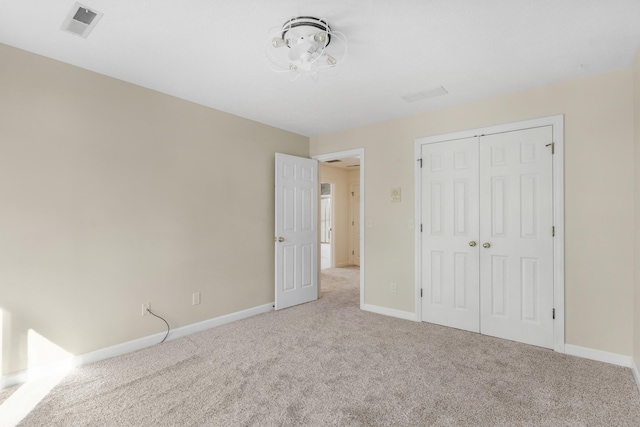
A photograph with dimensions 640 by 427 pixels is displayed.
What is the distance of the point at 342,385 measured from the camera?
2303 millimetres

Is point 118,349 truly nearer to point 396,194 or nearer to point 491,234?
point 396,194

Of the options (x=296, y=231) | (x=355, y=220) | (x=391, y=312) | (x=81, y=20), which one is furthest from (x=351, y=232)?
(x=81, y=20)

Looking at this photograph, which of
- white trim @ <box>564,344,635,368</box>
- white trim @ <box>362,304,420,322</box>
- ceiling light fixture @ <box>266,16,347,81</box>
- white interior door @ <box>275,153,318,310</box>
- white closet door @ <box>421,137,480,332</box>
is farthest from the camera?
white interior door @ <box>275,153,318,310</box>

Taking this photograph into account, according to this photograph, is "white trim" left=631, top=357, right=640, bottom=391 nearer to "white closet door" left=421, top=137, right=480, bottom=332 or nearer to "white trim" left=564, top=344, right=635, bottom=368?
"white trim" left=564, top=344, right=635, bottom=368

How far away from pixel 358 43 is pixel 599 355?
10.6 ft

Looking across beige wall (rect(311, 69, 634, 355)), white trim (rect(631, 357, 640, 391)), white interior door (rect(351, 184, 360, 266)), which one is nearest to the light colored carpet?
white trim (rect(631, 357, 640, 391))

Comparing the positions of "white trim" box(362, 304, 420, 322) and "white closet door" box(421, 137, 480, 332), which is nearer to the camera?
"white closet door" box(421, 137, 480, 332)

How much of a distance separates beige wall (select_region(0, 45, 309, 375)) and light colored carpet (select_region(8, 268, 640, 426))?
0.43 m

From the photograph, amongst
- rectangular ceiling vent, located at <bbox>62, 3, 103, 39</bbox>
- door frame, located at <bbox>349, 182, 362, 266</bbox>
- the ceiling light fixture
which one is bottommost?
door frame, located at <bbox>349, 182, 362, 266</bbox>

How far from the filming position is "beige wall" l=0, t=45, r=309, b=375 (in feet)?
7.69

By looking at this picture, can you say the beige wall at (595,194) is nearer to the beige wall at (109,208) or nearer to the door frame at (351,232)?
the beige wall at (109,208)

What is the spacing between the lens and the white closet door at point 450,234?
11.1 ft

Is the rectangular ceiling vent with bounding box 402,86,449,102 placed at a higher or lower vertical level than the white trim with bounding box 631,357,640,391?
higher

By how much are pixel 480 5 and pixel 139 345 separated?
3743 mm
